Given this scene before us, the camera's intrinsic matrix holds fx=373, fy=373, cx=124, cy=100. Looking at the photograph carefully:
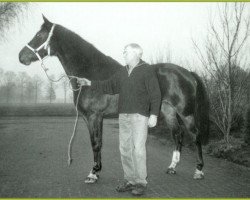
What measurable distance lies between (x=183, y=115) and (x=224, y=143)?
3.11 meters

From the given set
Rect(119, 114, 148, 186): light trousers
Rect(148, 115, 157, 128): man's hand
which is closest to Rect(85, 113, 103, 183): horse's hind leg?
Rect(119, 114, 148, 186): light trousers

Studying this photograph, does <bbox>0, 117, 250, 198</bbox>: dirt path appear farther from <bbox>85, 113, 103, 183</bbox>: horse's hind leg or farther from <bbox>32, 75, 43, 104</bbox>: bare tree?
<bbox>32, 75, 43, 104</bbox>: bare tree

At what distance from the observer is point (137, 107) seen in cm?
548

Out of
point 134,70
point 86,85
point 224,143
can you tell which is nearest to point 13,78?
point 86,85

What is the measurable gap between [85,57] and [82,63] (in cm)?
12

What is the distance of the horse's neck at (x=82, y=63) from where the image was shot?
21.1ft

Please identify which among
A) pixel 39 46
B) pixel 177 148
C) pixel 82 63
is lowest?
pixel 177 148

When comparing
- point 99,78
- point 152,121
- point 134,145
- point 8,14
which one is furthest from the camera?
point 8,14

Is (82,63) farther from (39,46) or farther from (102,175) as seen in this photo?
(102,175)

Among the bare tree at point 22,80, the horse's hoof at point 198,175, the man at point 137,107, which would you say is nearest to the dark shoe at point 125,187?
the man at point 137,107

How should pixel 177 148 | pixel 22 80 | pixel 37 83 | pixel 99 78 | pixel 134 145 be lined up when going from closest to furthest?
pixel 134 145, pixel 99 78, pixel 177 148, pixel 22 80, pixel 37 83

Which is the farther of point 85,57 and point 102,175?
point 102,175

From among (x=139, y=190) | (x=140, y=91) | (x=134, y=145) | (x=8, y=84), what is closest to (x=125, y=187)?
(x=139, y=190)

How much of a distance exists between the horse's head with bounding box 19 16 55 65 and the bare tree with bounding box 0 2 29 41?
1.05 metres
